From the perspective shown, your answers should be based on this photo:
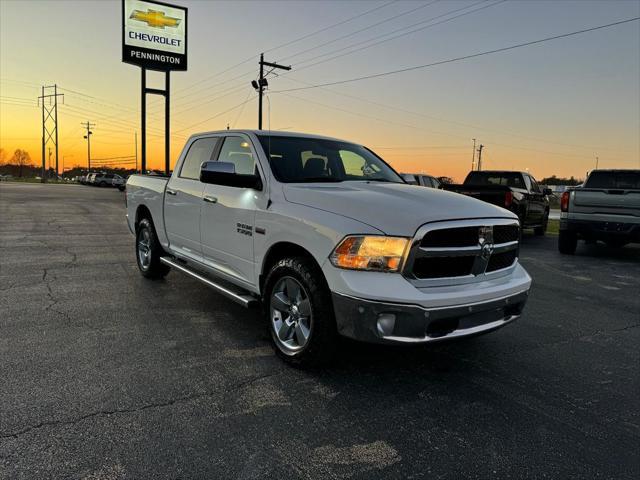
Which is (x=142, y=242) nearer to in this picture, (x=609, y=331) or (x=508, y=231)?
(x=508, y=231)

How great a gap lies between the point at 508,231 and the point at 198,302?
11.7 ft

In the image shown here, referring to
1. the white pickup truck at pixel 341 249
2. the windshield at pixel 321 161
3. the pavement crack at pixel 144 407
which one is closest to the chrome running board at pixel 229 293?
the white pickup truck at pixel 341 249

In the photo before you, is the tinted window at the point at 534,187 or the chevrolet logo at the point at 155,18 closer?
the tinted window at the point at 534,187

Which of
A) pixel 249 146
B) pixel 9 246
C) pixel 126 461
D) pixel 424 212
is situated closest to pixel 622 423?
pixel 424 212

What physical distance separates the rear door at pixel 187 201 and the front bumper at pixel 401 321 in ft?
8.20

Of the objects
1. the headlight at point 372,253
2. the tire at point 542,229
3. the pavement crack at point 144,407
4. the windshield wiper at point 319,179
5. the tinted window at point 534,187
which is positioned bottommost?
the pavement crack at point 144,407

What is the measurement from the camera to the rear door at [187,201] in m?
5.24

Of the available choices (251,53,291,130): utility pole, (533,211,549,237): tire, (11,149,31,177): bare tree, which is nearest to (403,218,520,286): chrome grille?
A: (533,211,549,237): tire

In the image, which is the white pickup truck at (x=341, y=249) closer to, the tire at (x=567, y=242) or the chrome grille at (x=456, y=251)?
the chrome grille at (x=456, y=251)

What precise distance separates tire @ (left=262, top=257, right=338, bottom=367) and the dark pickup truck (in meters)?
8.16

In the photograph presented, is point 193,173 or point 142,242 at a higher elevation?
point 193,173

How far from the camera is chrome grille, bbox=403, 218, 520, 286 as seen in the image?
3.20m

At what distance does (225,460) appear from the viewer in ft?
8.42

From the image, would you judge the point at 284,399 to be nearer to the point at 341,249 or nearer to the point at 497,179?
the point at 341,249
